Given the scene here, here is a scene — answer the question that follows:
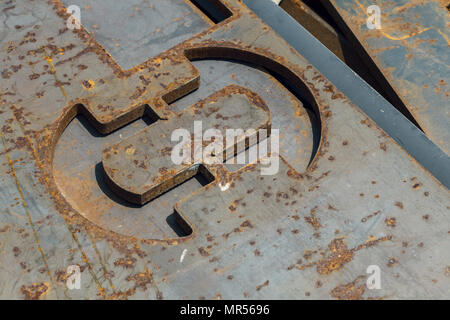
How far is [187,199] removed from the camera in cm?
468

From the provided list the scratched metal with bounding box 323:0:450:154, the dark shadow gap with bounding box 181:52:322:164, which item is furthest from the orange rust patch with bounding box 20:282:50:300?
the scratched metal with bounding box 323:0:450:154

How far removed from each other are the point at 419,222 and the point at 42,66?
9.78ft

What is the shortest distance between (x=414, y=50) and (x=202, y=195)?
2.51 meters

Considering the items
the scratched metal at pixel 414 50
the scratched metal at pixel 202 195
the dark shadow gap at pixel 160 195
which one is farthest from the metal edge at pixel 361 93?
the dark shadow gap at pixel 160 195

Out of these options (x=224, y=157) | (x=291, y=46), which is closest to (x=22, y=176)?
(x=224, y=157)

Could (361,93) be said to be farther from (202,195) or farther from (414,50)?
(202,195)

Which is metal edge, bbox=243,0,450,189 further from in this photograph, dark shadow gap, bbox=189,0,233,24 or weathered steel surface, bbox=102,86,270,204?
weathered steel surface, bbox=102,86,270,204

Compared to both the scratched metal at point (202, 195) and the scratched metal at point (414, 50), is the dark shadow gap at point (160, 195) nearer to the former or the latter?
the scratched metal at point (202, 195)

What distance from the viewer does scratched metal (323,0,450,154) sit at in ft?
18.6

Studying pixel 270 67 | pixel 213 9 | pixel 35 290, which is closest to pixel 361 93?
pixel 270 67

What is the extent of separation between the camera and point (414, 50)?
19.9 ft

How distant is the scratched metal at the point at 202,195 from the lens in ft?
14.3

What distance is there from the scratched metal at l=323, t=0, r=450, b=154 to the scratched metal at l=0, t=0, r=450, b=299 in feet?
2.66
